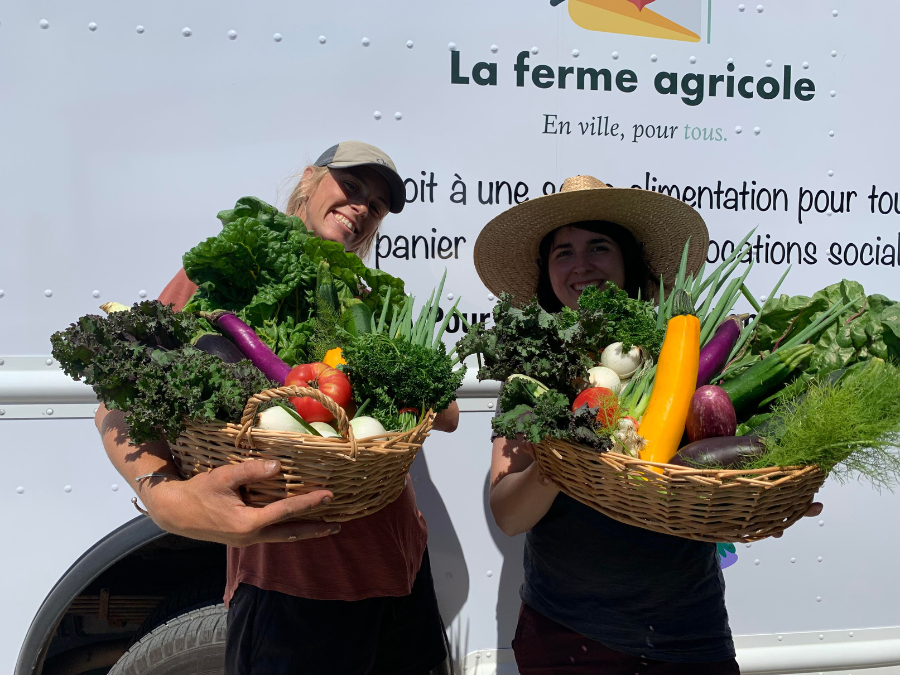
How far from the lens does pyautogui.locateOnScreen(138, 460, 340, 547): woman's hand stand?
1484mm

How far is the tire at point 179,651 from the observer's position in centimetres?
264

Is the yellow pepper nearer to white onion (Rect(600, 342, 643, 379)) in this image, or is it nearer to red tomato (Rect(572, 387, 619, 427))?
red tomato (Rect(572, 387, 619, 427))

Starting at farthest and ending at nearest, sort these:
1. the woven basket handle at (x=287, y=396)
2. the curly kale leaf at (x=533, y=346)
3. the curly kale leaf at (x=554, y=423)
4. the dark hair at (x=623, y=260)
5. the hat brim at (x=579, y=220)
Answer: the dark hair at (x=623, y=260), the hat brim at (x=579, y=220), the curly kale leaf at (x=533, y=346), the curly kale leaf at (x=554, y=423), the woven basket handle at (x=287, y=396)

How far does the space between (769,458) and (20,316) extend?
2.57 m

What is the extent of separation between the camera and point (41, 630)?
2486 millimetres

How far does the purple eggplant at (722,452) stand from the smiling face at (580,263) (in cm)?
76

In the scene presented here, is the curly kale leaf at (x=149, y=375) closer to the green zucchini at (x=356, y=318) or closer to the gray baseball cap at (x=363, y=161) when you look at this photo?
the green zucchini at (x=356, y=318)

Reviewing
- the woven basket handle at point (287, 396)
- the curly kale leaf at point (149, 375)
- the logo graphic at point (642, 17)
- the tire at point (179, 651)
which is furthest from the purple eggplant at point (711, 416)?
the tire at point (179, 651)

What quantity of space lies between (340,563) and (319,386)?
588mm

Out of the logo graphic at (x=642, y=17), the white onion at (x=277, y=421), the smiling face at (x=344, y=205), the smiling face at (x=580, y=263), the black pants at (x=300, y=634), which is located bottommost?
the black pants at (x=300, y=634)

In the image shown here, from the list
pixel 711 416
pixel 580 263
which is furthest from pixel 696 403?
pixel 580 263

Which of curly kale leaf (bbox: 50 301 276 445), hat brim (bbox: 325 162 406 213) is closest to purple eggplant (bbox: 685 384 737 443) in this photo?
curly kale leaf (bbox: 50 301 276 445)

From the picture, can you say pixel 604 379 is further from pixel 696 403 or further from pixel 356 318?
pixel 356 318

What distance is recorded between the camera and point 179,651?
2643 millimetres
